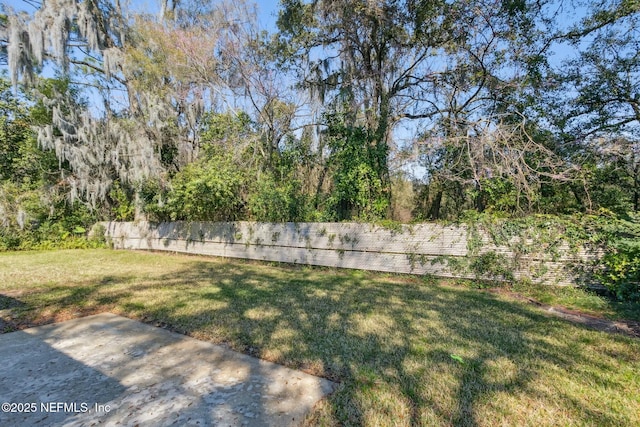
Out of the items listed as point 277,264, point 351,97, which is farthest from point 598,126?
point 277,264

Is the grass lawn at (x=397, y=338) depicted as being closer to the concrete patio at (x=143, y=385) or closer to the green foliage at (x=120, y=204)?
the concrete patio at (x=143, y=385)

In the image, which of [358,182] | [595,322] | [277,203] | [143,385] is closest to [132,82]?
[277,203]

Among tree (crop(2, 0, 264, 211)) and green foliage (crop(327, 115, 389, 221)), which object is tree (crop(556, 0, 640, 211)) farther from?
tree (crop(2, 0, 264, 211))

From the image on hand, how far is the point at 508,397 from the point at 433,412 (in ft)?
1.71

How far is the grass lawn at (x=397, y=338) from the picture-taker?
1674 millimetres

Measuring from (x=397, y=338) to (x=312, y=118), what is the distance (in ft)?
24.1

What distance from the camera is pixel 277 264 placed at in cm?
711

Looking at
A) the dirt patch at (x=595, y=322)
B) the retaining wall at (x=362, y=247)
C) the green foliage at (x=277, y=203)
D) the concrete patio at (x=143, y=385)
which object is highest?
the green foliage at (x=277, y=203)

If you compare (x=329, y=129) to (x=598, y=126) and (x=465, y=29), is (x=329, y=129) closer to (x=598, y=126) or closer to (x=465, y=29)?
(x=465, y=29)

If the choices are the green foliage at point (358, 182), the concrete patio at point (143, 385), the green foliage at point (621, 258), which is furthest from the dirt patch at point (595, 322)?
the green foliage at point (358, 182)

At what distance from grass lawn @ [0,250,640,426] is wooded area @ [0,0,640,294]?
83.3 inches

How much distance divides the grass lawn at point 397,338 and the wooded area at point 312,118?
212 centimetres

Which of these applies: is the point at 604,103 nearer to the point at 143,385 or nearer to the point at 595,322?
the point at 595,322

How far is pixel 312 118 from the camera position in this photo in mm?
8727
